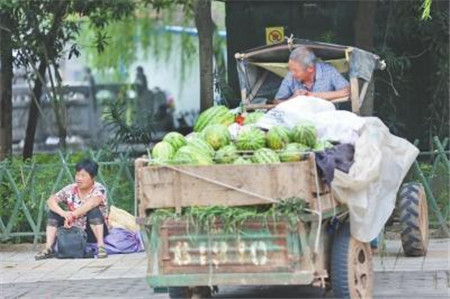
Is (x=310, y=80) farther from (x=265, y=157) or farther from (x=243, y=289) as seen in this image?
(x=243, y=289)

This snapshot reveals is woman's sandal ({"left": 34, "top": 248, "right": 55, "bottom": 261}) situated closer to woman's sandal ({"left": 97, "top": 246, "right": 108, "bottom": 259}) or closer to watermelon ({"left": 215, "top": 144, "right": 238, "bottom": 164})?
woman's sandal ({"left": 97, "top": 246, "right": 108, "bottom": 259})

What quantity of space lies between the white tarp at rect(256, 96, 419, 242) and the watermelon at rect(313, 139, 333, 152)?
0.13 meters

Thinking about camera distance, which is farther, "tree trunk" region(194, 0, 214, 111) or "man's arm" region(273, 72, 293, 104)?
"tree trunk" region(194, 0, 214, 111)

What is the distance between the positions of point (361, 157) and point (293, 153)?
626 mm

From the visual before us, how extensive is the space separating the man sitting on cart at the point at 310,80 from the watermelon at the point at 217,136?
110 centimetres

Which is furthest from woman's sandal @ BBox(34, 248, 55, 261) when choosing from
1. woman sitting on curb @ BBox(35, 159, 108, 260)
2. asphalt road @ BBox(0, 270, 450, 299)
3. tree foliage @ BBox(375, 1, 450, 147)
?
tree foliage @ BBox(375, 1, 450, 147)

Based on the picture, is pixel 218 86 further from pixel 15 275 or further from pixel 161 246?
pixel 161 246

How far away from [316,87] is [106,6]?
6411 mm

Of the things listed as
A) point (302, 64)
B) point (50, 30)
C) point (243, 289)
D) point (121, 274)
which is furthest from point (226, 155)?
point (50, 30)

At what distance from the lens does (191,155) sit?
7.75 m

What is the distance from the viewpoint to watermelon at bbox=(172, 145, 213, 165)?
303 inches

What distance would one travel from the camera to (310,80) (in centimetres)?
→ 916

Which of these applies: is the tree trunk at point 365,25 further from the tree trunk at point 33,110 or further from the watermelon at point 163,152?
the watermelon at point 163,152

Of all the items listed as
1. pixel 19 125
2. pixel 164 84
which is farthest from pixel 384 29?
pixel 164 84
